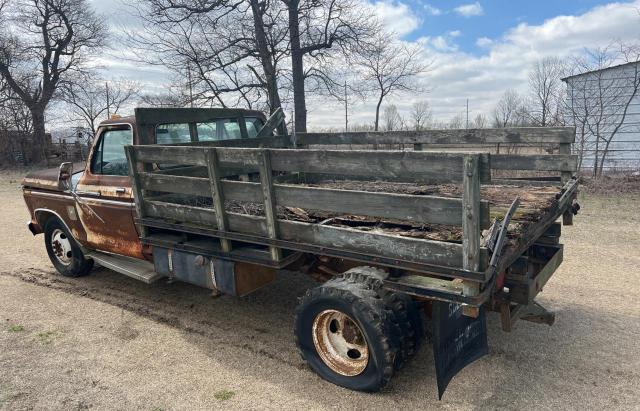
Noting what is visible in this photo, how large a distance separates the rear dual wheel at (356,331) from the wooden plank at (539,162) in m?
2.16

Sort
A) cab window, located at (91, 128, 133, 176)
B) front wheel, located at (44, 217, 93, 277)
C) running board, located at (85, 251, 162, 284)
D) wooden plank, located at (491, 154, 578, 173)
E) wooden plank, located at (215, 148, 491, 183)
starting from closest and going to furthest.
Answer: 1. wooden plank, located at (215, 148, 491, 183)
2. wooden plank, located at (491, 154, 578, 173)
3. running board, located at (85, 251, 162, 284)
4. cab window, located at (91, 128, 133, 176)
5. front wheel, located at (44, 217, 93, 277)

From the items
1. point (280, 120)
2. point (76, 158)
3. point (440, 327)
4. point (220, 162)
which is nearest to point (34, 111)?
point (76, 158)

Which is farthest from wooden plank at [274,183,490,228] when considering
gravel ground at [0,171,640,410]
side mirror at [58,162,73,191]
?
side mirror at [58,162,73,191]

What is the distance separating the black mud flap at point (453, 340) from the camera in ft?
9.42

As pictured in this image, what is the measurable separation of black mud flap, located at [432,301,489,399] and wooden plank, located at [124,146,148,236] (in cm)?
277

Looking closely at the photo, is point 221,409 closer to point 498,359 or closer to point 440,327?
point 440,327

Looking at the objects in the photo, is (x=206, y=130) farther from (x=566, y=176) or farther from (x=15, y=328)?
(x=566, y=176)

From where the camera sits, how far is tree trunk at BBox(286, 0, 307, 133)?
1489 cm

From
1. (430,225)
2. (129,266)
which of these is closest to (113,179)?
(129,266)

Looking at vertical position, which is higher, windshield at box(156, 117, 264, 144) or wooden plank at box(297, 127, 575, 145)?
windshield at box(156, 117, 264, 144)

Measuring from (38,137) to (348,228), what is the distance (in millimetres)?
28553

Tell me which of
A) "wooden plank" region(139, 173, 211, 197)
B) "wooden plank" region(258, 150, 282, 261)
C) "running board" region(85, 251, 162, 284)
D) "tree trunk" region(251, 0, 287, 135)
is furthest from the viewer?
"tree trunk" region(251, 0, 287, 135)

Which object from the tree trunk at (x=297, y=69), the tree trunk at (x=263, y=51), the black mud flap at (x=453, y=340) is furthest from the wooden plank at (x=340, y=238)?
the tree trunk at (x=297, y=69)

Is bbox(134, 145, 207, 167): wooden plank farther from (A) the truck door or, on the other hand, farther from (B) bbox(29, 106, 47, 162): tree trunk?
(B) bbox(29, 106, 47, 162): tree trunk
